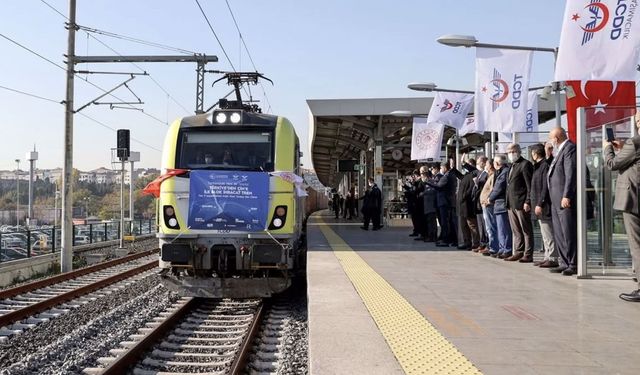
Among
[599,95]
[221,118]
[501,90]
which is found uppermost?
[501,90]

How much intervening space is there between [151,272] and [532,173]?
9136 mm

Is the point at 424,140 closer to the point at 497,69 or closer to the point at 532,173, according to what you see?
the point at 497,69

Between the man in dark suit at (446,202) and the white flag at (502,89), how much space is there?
4.72 feet

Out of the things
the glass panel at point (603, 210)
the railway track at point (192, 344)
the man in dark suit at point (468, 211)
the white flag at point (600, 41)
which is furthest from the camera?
the man in dark suit at point (468, 211)

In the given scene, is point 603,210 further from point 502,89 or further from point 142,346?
point 142,346

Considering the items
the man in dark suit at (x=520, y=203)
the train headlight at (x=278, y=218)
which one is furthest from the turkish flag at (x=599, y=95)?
the train headlight at (x=278, y=218)

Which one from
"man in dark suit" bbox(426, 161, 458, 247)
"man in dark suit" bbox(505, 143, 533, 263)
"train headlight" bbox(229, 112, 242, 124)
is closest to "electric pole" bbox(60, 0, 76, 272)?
"train headlight" bbox(229, 112, 242, 124)

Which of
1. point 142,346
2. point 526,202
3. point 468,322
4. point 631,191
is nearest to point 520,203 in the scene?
point 526,202

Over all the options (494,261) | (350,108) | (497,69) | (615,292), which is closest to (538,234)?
(494,261)

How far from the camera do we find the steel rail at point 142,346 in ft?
17.4

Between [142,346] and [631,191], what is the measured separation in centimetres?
536

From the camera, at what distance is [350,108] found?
19516 mm

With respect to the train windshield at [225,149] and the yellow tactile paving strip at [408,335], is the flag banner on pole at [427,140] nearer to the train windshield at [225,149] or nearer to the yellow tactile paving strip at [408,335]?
the train windshield at [225,149]

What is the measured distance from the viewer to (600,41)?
7250mm
